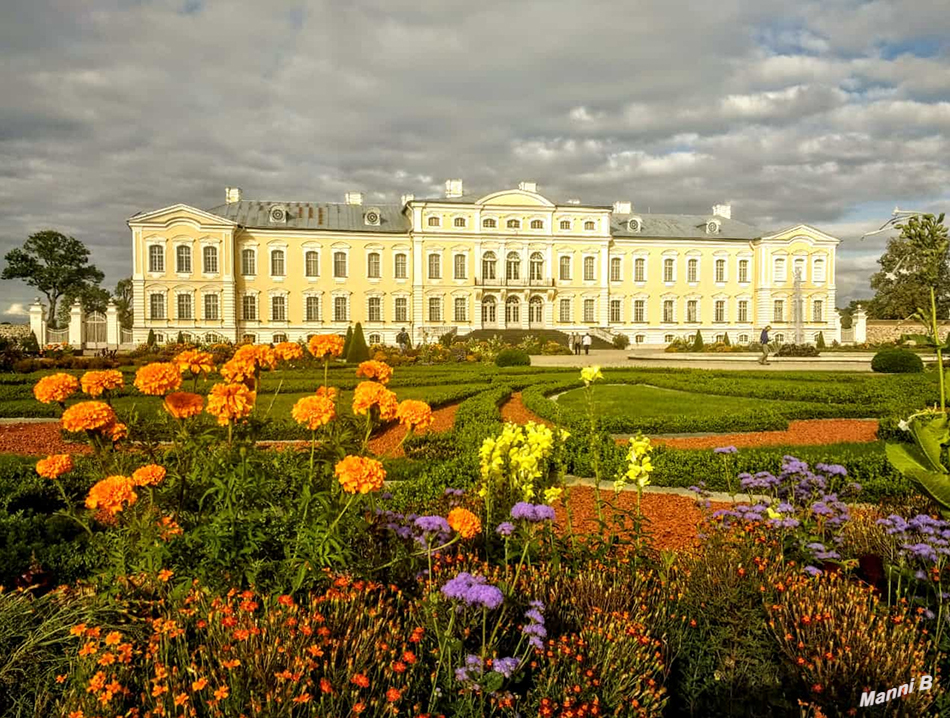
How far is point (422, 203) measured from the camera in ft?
121

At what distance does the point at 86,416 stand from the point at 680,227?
1713 inches

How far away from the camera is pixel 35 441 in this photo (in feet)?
26.8

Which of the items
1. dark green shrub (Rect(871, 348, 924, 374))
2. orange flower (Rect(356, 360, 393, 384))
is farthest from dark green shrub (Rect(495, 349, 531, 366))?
orange flower (Rect(356, 360, 393, 384))

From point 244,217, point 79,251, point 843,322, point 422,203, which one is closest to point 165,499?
point 422,203

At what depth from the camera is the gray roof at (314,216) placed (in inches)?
1470

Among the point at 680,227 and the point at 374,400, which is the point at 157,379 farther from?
the point at 680,227

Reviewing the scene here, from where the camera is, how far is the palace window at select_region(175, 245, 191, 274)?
1394 inches

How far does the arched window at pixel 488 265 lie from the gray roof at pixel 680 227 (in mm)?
7953

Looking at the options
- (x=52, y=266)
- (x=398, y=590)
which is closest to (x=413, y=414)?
(x=398, y=590)

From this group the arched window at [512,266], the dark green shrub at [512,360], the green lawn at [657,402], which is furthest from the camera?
the arched window at [512,266]

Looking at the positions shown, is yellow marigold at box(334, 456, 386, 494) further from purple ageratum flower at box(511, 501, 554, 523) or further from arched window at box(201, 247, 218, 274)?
arched window at box(201, 247, 218, 274)

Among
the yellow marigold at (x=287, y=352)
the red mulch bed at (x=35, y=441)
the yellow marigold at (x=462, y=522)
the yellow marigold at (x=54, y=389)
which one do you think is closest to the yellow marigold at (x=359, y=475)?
the yellow marigold at (x=462, y=522)

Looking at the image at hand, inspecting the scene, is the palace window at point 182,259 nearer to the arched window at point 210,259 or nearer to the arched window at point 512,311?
the arched window at point 210,259

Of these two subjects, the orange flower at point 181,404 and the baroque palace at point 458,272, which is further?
A: the baroque palace at point 458,272
